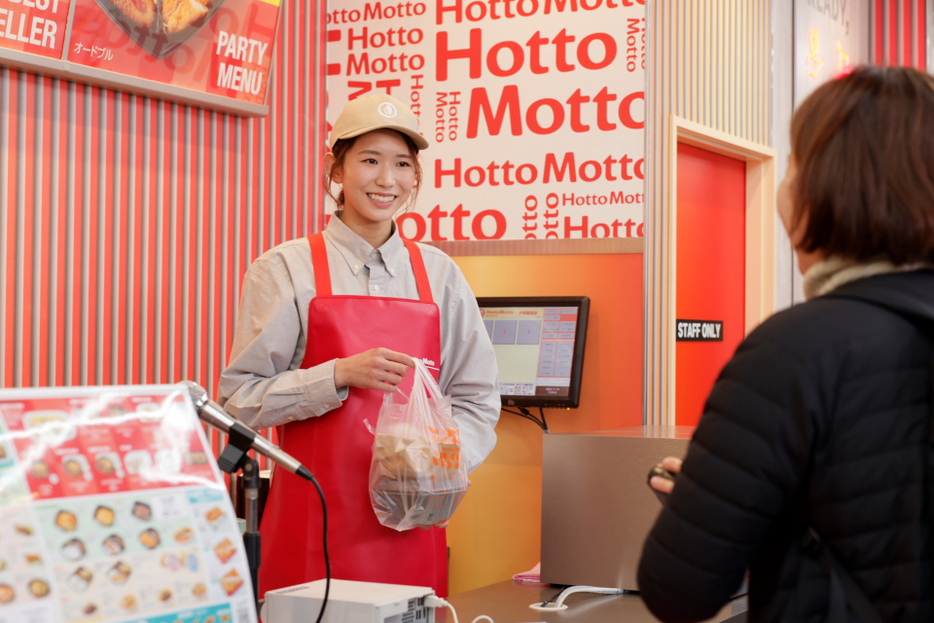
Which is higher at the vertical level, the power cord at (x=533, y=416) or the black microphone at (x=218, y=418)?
the black microphone at (x=218, y=418)

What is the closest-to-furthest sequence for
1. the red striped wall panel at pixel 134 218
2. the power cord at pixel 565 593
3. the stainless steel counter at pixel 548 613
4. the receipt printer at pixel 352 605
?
the receipt printer at pixel 352 605
the stainless steel counter at pixel 548 613
the power cord at pixel 565 593
the red striped wall panel at pixel 134 218

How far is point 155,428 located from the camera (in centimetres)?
113

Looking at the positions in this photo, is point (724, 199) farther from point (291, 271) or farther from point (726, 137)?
point (291, 271)

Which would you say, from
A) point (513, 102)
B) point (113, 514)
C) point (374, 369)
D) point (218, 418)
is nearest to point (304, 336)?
point (374, 369)

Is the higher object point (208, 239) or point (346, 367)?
point (208, 239)

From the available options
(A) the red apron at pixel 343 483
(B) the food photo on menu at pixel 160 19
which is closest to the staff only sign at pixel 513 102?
(B) the food photo on menu at pixel 160 19

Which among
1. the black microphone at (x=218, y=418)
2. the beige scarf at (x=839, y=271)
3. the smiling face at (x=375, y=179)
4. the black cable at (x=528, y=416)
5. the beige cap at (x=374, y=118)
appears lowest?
the black cable at (x=528, y=416)

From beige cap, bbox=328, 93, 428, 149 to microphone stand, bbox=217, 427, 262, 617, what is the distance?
101cm

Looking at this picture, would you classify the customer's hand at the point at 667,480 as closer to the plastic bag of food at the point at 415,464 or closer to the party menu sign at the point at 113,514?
the party menu sign at the point at 113,514

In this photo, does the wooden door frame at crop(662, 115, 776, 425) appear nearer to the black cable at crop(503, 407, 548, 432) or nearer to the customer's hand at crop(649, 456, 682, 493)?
the black cable at crop(503, 407, 548, 432)

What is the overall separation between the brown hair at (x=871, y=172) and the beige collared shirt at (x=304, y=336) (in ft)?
3.74

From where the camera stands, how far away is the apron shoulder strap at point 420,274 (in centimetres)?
214

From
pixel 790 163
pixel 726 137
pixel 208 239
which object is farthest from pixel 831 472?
pixel 726 137

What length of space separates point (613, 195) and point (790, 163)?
7.26ft
